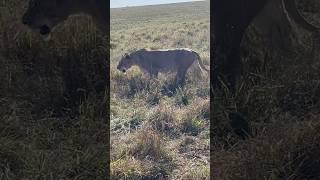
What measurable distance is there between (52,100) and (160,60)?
28.9 feet

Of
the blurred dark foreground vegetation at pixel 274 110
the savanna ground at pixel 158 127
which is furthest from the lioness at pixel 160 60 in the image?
the blurred dark foreground vegetation at pixel 274 110

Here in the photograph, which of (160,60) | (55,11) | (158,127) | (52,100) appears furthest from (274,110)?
(160,60)

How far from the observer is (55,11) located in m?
3.88

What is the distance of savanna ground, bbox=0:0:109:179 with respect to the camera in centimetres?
385

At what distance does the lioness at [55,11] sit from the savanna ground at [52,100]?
5 centimetres

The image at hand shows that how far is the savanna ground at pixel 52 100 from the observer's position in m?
3.85

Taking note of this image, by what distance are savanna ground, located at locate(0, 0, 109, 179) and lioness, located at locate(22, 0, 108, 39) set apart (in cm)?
5

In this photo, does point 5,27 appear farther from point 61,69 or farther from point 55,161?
point 55,161

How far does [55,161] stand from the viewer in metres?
3.89

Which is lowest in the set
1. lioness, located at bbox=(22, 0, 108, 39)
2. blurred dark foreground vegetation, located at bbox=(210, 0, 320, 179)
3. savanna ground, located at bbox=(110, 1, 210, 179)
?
savanna ground, located at bbox=(110, 1, 210, 179)

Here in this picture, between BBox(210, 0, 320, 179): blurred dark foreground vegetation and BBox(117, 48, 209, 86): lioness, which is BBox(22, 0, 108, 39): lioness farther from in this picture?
BBox(117, 48, 209, 86): lioness

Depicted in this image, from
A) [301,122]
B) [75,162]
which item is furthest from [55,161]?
[301,122]

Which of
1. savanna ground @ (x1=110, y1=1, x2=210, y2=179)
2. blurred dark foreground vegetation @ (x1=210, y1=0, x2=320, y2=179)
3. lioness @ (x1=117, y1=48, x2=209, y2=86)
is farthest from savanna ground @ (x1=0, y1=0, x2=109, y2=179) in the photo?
lioness @ (x1=117, y1=48, x2=209, y2=86)

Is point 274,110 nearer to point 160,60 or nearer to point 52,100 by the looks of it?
point 52,100
